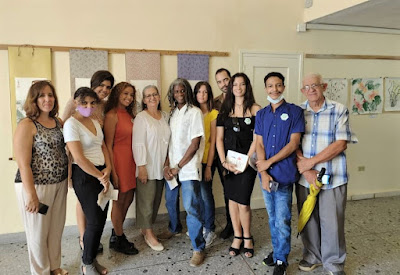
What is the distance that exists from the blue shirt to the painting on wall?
72.4 inches

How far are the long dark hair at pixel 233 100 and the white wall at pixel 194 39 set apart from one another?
0.96m

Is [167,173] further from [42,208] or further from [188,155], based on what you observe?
[42,208]

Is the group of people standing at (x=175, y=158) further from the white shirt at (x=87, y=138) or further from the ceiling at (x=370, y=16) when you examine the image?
the ceiling at (x=370, y=16)

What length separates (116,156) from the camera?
2467mm

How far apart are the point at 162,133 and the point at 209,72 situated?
1.17 m

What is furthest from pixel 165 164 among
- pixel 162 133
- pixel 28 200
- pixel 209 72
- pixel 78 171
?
pixel 209 72

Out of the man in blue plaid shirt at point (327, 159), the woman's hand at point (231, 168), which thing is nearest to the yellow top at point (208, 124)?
the woman's hand at point (231, 168)

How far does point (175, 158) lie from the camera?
2.50m

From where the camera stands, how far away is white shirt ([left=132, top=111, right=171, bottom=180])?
248cm

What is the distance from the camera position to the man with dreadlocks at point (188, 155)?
7.95ft

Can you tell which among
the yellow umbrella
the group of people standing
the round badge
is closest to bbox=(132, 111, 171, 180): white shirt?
the group of people standing

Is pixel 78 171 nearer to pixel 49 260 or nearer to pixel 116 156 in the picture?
pixel 116 156

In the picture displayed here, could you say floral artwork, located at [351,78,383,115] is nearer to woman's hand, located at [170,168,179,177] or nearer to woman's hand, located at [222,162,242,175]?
woman's hand, located at [222,162,242,175]

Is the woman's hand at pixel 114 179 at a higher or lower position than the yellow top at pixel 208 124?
lower
